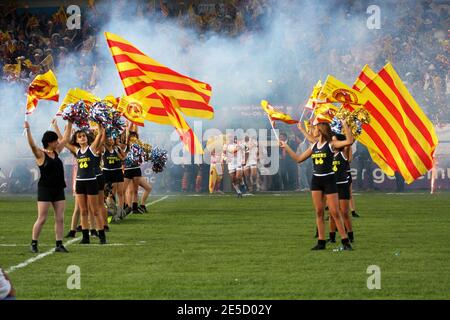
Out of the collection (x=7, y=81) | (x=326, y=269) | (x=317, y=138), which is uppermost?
(x=7, y=81)

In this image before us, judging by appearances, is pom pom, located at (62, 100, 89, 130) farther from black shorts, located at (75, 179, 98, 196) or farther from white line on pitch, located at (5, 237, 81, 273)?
white line on pitch, located at (5, 237, 81, 273)

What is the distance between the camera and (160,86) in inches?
902

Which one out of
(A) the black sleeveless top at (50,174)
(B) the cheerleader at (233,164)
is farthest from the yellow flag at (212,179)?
(A) the black sleeveless top at (50,174)

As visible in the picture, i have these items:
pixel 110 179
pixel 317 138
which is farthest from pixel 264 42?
pixel 317 138

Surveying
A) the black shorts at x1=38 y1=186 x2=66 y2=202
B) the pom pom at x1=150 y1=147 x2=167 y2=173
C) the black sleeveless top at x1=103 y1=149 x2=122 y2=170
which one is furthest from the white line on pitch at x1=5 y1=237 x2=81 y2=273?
the pom pom at x1=150 y1=147 x2=167 y2=173

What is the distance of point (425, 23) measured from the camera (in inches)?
1398

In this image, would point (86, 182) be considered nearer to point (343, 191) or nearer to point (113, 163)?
point (343, 191)

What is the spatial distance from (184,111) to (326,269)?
10.6 metres

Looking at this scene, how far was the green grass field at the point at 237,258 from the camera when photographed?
36.1ft

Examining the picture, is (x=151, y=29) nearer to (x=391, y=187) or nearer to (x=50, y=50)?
(x=50, y=50)

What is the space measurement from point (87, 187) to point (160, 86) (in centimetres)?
728

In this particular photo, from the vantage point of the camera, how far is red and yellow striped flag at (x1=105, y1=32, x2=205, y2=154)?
22.6m

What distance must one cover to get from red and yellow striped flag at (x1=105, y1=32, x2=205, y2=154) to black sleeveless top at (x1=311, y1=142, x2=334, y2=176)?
25.6 ft

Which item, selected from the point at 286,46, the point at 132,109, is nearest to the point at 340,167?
the point at 132,109
